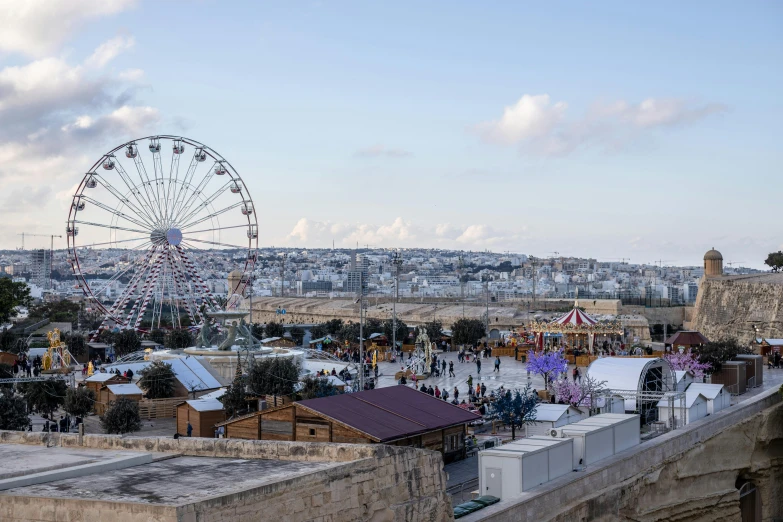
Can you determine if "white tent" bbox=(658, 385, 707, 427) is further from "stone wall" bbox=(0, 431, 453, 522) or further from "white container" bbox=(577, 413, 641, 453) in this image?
"stone wall" bbox=(0, 431, 453, 522)

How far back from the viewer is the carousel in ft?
124

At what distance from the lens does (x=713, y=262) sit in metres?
55.3

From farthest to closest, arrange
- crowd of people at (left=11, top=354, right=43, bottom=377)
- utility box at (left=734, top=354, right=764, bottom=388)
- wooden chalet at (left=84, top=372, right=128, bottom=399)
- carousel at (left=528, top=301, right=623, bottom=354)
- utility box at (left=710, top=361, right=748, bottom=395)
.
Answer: carousel at (left=528, top=301, right=623, bottom=354) < crowd of people at (left=11, top=354, right=43, bottom=377) < utility box at (left=734, top=354, right=764, bottom=388) < utility box at (left=710, top=361, right=748, bottom=395) < wooden chalet at (left=84, top=372, right=128, bottom=399)

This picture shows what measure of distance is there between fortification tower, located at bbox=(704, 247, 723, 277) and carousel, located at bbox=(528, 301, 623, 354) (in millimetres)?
18986

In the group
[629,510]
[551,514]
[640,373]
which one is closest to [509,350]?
[640,373]

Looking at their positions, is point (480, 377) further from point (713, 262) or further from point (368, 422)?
point (713, 262)

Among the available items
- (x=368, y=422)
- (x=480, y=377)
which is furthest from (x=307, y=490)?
(x=480, y=377)

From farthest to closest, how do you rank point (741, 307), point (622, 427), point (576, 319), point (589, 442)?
point (741, 307)
point (576, 319)
point (622, 427)
point (589, 442)

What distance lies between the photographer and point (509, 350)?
125 ft

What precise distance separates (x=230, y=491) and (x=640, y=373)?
15592mm

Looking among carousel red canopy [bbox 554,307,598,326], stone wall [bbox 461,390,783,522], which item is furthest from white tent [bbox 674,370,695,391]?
carousel red canopy [bbox 554,307,598,326]

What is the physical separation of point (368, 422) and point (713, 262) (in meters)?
46.1

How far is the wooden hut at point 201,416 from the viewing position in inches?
746

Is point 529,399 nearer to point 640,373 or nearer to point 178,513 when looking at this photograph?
point 640,373
